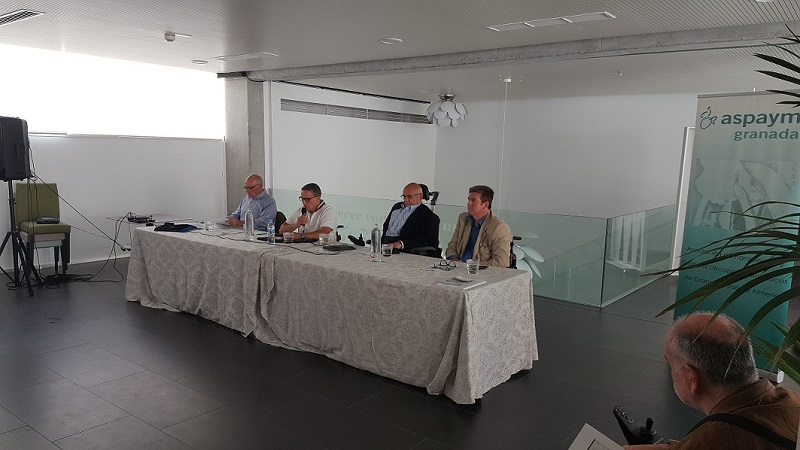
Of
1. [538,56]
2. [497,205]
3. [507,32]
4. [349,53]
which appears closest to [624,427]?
[507,32]

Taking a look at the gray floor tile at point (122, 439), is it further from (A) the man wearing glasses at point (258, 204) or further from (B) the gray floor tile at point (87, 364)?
(A) the man wearing glasses at point (258, 204)

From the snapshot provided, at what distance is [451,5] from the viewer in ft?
12.9

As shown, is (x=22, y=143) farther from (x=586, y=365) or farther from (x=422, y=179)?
(x=422, y=179)

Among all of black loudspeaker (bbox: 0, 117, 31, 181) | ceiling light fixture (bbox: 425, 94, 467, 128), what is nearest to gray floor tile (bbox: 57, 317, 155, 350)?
black loudspeaker (bbox: 0, 117, 31, 181)

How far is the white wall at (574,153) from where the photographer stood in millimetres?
8055

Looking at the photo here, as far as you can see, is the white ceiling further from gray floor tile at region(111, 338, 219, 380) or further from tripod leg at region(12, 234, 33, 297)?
gray floor tile at region(111, 338, 219, 380)

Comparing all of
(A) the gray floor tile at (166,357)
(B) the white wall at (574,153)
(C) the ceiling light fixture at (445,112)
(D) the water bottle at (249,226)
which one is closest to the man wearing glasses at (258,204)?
(D) the water bottle at (249,226)

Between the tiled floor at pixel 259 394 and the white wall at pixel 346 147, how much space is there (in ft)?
13.2

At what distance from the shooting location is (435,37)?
5012 millimetres

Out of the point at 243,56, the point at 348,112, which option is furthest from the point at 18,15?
the point at 348,112

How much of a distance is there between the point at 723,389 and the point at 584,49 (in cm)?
415

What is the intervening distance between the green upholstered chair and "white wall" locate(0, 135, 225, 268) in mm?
273

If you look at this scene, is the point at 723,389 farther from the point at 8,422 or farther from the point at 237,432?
the point at 8,422

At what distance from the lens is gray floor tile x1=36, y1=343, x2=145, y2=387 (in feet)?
11.4
